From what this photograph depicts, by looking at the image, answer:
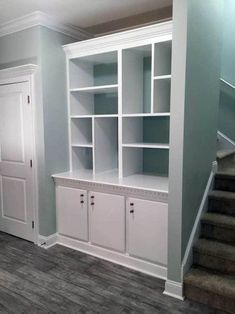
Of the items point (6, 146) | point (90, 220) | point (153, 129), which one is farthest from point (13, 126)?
point (153, 129)

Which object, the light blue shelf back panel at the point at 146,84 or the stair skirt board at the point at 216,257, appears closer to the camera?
the stair skirt board at the point at 216,257

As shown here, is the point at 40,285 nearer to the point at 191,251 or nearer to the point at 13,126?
the point at 191,251

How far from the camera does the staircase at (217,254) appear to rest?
87.0 inches

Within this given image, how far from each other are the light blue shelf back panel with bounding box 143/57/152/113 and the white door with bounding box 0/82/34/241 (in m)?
1.36

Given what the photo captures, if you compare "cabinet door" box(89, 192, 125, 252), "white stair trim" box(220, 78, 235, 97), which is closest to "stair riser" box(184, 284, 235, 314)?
"cabinet door" box(89, 192, 125, 252)

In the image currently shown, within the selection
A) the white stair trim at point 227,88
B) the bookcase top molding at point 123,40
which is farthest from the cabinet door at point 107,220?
the white stair trim at point 227,88

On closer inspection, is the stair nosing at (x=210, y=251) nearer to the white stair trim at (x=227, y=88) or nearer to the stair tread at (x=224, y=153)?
the stair tread at (x=224, y=153)

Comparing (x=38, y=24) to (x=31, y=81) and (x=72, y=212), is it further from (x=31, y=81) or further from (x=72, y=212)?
(x=72, y=212)

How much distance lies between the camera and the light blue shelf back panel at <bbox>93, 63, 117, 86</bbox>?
11.5 ft

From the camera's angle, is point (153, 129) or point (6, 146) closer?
point (153, 129)

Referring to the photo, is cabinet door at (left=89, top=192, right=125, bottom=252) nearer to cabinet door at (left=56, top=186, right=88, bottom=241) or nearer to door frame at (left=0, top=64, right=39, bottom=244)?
cabinet door at (left=56, top=186, right=88, bottom=241)

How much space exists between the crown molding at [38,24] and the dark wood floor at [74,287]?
2.61 m

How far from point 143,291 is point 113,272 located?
0.42 m

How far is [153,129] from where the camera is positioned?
3.26 m
